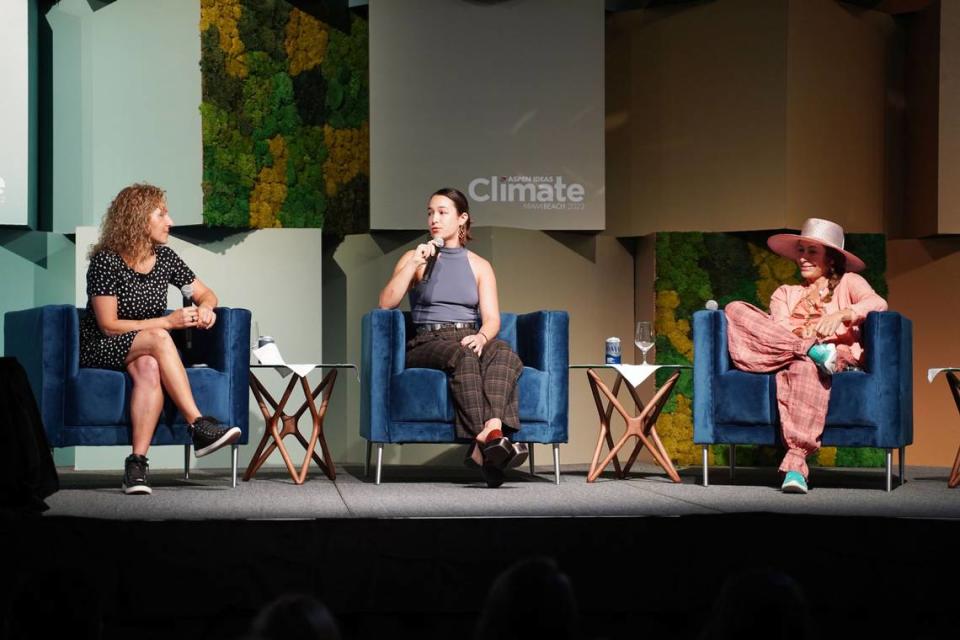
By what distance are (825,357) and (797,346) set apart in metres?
0.14

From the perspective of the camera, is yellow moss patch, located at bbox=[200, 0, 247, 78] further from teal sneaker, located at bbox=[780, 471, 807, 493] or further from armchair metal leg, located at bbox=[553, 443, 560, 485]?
teal sneaker, located at bbox=[780, 471, 807, 493]

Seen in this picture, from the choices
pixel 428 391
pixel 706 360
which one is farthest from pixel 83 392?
pixel 706 360

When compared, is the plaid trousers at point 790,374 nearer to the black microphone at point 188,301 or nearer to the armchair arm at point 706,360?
the armchair arm at point 706,360

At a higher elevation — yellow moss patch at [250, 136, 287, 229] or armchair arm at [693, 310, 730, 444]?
yellow moss patch at [250, 136, 287, 229]

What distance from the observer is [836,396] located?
4.99 m

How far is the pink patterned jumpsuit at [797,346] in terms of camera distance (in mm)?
4953

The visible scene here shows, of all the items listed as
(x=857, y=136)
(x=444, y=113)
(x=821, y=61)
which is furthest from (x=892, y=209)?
(x=444, y=113)

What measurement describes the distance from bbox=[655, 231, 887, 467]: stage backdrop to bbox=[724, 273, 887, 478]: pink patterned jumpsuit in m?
1.13

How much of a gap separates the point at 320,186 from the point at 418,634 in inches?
174

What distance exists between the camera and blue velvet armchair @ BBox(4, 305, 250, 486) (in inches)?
186

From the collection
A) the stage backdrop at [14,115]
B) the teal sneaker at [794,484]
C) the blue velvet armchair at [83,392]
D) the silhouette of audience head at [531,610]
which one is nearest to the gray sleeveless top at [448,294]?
the blue velvet armchair at [83,392]

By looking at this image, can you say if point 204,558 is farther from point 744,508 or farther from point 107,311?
point 107,311

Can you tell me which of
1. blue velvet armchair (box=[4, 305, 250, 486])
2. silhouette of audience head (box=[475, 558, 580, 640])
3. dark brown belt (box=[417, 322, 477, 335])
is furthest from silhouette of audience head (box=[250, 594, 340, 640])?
dark brown belt (box=[417, 322, 477, 335])

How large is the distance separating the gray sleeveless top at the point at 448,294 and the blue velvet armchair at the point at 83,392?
0.89 m
